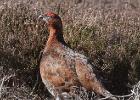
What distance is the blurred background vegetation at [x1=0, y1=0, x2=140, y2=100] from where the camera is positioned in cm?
793

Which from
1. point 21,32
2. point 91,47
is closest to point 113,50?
point 91,47

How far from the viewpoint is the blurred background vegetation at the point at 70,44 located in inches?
312

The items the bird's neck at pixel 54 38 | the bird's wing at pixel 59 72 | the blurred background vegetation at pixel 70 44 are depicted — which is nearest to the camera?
the bird's wing at pixel 59 72

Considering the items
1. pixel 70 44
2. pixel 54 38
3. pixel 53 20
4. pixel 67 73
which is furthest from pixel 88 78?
pixel 70 44

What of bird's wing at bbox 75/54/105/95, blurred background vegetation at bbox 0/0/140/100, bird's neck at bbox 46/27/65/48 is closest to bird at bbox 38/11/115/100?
bird's wing at bbox 75/54/105/95

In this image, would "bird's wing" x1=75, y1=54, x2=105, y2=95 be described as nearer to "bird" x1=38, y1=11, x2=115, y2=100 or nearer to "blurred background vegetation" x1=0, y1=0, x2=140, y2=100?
"bird" x1=38, y1=11, x2=115, y2=100

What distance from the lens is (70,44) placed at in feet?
27.7

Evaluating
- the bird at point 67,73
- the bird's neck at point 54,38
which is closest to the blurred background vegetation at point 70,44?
the bird at point 67,73

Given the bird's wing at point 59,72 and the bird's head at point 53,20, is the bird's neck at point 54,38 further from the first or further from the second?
the bird's wing at point 59,72

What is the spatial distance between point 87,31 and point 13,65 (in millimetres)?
1248

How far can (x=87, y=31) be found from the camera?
28.1 feet

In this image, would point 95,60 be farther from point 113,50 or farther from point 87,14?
point 87,14

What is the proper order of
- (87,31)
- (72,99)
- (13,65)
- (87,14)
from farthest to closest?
(87,14) < (87,31) < (13,65) < (72,99)

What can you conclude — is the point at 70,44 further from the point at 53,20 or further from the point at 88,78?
the point at 88,78
